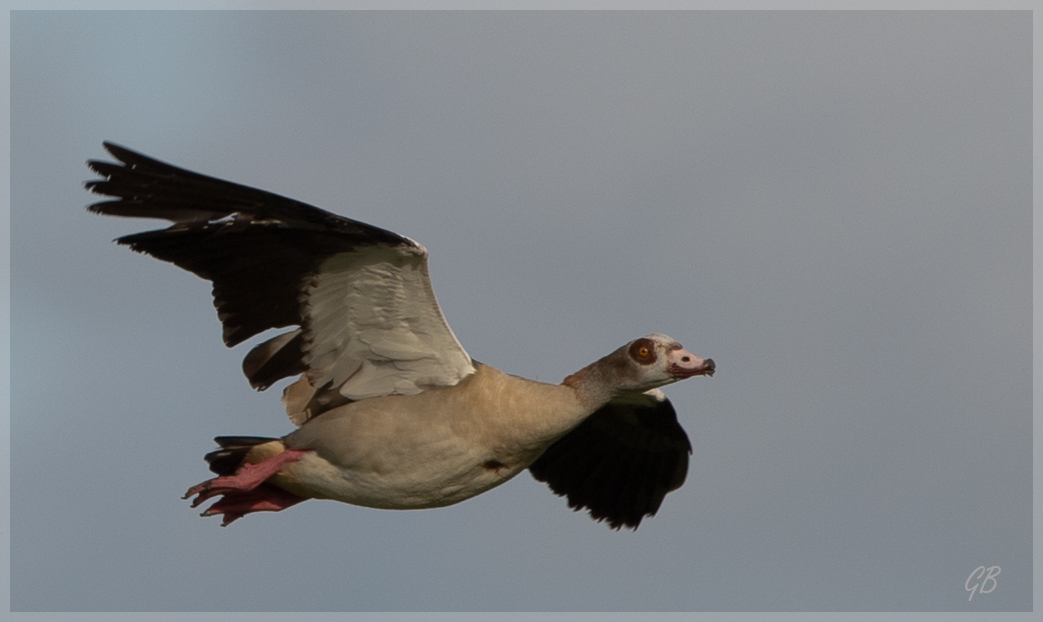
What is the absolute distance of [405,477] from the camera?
9.71 metres

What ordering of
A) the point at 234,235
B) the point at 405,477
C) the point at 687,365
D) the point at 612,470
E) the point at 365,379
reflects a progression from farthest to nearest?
the point at 612,470 → the point at 365,379 → the point at 687,365 → the point at 405,477 → the point at 234,235

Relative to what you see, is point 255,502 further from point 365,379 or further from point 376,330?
point 376,330

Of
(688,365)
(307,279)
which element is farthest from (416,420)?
(688,365)

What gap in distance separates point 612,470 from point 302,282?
135 inches

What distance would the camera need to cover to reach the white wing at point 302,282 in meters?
8.85

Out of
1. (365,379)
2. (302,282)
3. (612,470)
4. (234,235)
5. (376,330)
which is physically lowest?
(612,470)

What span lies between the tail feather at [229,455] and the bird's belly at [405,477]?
38cm

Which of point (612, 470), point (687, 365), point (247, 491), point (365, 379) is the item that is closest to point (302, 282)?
point (365, 379)

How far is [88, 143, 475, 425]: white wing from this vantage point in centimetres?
885

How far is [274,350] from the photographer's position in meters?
10.0

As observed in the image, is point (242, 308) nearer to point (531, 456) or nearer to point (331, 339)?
point (331, 339)

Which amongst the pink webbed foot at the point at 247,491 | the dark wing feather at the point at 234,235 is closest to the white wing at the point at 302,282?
the dark wing feather at the point at 234,235

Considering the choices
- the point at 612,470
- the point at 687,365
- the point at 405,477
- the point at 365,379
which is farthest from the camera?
the point at 612,470

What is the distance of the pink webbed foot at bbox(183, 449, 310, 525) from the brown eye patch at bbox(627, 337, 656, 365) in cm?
236
